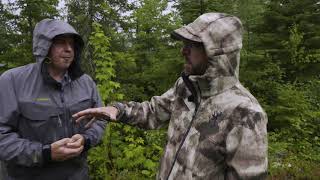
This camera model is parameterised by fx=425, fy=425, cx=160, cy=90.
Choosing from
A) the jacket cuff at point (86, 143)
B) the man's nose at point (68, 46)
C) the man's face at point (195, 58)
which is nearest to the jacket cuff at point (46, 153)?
the jacket cuff at point (86, 143)

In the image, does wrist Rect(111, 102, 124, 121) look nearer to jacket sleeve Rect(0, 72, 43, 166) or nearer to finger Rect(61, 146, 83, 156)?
finger Rect(61, 146, 83, 156)

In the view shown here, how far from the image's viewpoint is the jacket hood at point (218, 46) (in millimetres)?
2869

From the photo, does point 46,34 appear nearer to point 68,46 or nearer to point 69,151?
point 68,46

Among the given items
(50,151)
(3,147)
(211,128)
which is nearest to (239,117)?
(211,128)

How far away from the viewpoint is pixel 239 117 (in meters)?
2.78

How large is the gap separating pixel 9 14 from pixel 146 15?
435 centimetres

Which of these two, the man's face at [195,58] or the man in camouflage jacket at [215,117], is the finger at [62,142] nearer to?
the man in camouflage jacket at [215,117]

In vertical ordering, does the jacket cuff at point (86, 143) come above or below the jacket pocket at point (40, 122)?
below

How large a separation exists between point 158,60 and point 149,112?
331 inches

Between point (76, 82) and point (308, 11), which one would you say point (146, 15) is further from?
point (76, 82)

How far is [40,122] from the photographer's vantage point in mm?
3660

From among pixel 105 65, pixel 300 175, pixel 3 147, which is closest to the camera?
pixel 3 147

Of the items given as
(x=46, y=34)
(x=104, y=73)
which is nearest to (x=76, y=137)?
(x=46, y=34)

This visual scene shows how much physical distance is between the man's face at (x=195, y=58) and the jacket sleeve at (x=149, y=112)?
502 mm
